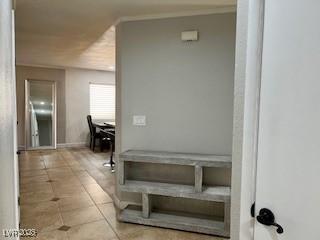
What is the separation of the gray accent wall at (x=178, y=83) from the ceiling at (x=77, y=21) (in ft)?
0.68

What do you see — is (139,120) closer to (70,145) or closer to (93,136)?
(93,136)

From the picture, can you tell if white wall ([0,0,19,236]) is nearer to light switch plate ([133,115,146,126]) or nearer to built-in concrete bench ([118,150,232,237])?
built-in concrete bench ([118,150,232,237])

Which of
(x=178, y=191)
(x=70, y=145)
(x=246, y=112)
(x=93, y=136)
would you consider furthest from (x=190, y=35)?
(x=70, y=145)

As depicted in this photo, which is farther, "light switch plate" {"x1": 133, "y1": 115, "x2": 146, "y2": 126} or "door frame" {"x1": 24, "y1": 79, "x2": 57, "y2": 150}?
"door frame" {"x1": 24, "y1": 79, "x2": 57, "y2": 150}

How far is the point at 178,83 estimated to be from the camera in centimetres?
301

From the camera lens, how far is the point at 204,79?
2.92 meters

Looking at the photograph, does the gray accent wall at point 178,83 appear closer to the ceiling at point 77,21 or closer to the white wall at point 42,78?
the ceiling at point 77,21

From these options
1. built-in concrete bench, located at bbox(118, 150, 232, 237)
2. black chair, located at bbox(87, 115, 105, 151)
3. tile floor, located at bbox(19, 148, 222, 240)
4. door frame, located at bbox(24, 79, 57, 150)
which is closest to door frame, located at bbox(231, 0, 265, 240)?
built-in concrete bench, located at bbox(118, 150, 232, 237)

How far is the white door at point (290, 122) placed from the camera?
89 centimetres

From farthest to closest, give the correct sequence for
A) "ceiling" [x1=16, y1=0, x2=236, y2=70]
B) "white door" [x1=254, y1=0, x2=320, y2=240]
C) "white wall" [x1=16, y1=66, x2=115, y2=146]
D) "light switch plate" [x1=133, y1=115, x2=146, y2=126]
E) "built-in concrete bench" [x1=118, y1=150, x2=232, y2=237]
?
"white wall" [x1=16, y1=66, x2=115, y2=146], "light switch plate" [x1=133, y1=115, x2=146, y2=126], "ceiling" [x1=16, y1=0, x2=236, y2=70], "built-in concrete bench" [x1=118, y1=150, x2=232, y2=237], "white door" [x1=254, y1=0, x2=320, y2=240]

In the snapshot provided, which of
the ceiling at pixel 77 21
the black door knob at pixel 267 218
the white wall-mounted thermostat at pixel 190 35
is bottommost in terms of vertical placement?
the black door knob at pixel 267 218

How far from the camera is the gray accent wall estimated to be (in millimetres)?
2846

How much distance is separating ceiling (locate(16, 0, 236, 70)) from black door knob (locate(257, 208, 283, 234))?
232cm

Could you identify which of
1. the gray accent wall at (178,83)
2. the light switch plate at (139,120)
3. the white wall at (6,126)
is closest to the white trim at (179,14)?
the gray accent wall at (178,83)
